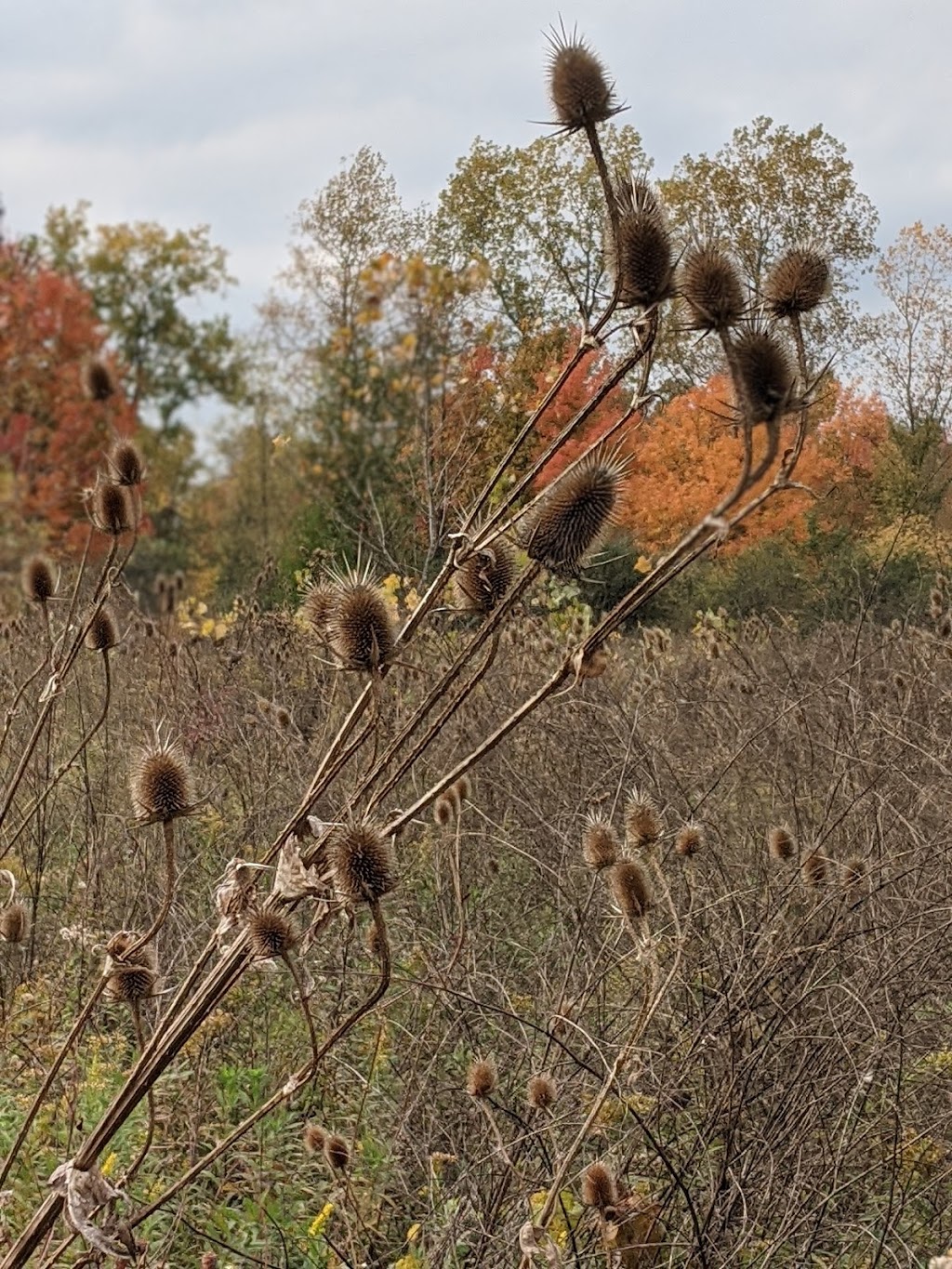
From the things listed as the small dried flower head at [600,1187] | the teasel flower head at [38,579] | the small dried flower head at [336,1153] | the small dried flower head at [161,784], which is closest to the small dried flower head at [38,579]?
the teasel flower head at [38,579]

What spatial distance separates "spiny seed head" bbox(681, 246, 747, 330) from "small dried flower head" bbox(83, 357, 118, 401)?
5.21 feet

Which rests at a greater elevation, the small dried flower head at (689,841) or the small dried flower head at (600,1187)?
the small dried flower head at (689,841)

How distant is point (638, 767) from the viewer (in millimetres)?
4473

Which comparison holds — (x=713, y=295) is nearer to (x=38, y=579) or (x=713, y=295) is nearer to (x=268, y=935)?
(x=268, y=935)

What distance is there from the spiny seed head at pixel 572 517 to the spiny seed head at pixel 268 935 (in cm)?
42

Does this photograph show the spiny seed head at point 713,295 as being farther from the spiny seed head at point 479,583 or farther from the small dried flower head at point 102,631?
the small dried flower head at point 102,631

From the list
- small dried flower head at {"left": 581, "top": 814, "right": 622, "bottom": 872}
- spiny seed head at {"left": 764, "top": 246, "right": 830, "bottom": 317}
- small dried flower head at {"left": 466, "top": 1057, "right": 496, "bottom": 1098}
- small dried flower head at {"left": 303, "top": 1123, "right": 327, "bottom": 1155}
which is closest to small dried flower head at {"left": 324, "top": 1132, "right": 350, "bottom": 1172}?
small dried flower head at {"left": 303, "top": 1123, "right": 327, "bottom": 1155}

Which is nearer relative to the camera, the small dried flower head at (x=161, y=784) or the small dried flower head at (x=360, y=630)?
the small dried flower head at (x=360, y=630)

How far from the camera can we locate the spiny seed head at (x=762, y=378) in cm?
106

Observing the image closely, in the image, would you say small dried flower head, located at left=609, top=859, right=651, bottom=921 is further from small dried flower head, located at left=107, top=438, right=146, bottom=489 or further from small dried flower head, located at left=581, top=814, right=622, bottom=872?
small dried flower head, located at left=107, top=438, right=146, bottom=489

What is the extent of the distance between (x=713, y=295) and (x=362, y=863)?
1.98 ft

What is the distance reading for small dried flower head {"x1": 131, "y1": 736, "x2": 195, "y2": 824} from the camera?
143cm

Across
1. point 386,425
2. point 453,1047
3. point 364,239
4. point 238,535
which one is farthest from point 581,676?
point 238,535

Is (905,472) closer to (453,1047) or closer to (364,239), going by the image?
(364,239)
